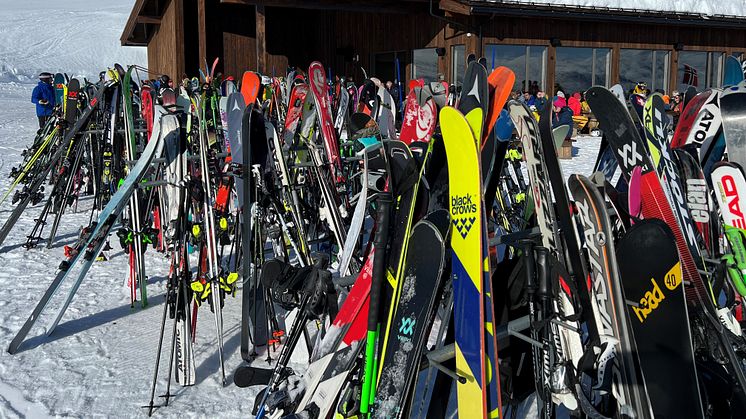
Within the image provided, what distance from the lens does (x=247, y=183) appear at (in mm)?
3836

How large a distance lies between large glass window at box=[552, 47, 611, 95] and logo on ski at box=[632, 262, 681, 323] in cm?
1627

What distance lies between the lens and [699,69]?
762 inches

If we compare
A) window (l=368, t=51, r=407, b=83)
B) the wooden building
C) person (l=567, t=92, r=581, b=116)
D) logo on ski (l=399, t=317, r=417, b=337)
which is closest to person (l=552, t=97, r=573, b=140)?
person (l=567, t=92, r=581, b=116)

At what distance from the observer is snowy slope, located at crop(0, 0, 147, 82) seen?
5838 cm

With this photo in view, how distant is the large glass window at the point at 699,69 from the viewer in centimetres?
1905

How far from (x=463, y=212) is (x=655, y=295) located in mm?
707

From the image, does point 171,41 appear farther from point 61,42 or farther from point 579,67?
point 61,42

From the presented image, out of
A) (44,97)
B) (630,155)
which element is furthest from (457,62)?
(630,155)

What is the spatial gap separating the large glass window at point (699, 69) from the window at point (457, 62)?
6939 mm

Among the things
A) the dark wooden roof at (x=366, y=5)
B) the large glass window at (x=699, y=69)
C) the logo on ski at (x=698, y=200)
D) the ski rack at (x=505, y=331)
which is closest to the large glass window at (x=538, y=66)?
the dark wooden roof at (x=366, y=5)

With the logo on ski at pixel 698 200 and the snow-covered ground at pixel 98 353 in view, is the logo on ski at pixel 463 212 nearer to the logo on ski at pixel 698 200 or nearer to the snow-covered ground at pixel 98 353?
the logo on ski at pixel 698 200

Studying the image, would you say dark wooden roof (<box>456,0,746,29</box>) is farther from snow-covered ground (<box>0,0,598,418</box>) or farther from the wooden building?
snow-covered ground (<box>0,0,598,418</box>)

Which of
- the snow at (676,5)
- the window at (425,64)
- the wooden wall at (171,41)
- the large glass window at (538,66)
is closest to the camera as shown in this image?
the snow at (676,5)

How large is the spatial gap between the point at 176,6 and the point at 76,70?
155 ft
